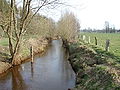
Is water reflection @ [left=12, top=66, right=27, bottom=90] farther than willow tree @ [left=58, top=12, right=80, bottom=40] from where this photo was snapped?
No

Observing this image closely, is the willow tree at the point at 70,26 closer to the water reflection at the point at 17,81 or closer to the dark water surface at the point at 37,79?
the dark water surface at the point at 37,79

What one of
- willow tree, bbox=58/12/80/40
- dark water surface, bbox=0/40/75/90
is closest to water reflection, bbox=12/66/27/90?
dark water surface, bbox=0/40/75/90

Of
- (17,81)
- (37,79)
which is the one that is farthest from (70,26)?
(17,81)

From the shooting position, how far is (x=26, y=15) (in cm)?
2083

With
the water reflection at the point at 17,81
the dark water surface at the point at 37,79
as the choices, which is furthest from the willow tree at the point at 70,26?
the water reflection at the point at 17,81

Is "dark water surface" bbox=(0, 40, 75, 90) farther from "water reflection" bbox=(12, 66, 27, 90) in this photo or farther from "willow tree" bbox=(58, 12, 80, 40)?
"willow tree" bbox=(58, 12, 80, 40)

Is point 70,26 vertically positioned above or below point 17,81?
above

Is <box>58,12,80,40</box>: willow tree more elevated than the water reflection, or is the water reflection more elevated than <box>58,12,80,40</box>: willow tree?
<box>58,12,80,40</box>: willow tree

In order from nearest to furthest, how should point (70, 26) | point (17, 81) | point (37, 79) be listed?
point (17, 81) → point (37, 79) → point (70, 26)

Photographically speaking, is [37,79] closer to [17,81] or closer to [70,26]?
[17,81]

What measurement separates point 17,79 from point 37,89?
3.70 meters

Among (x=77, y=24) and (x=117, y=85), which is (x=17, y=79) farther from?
(x=77, y=24)

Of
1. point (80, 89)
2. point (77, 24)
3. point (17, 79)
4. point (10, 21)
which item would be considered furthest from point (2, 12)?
point (77, 24)

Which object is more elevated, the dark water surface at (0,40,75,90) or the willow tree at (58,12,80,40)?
the willow tree at (58,12,80,40)
